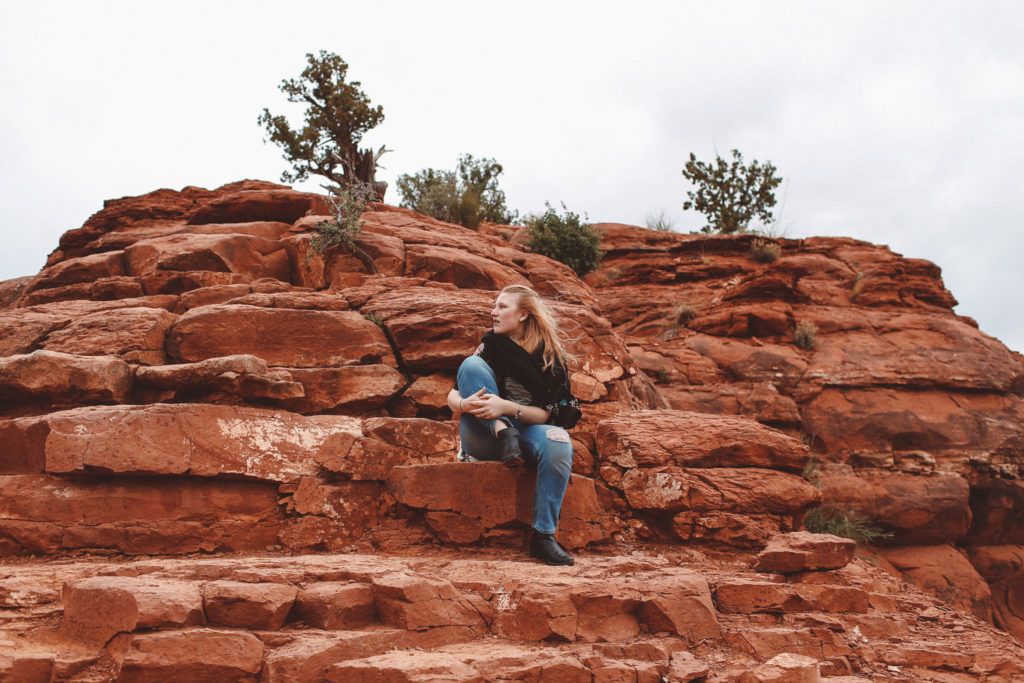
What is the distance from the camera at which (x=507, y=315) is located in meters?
5.75

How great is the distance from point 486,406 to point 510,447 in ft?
1.06

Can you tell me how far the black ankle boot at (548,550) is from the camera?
5.23 meters

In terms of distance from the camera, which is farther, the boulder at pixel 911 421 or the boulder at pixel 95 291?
the boulder at pixel 911 421

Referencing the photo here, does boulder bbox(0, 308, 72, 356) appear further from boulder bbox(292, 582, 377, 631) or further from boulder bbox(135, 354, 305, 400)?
boulder bbox(292, 582, 377, 631)

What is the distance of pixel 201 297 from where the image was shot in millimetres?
8164

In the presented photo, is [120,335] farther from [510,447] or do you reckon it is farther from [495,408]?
[510,447]

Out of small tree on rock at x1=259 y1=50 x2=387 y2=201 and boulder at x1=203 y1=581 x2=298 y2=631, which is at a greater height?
small tree on rock at x1=259 y1=50 x2=387 y2=201

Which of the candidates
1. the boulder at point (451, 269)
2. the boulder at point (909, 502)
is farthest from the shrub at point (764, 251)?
the boulder at point (451, 269)

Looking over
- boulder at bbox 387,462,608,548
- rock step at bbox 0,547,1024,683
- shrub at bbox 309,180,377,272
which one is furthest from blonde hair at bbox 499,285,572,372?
shrub at bbox 309,180,377,272

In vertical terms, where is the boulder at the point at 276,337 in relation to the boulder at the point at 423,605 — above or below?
above

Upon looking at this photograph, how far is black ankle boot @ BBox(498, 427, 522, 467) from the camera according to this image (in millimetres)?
5293

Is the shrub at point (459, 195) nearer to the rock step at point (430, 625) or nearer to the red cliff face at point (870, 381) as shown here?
the red cliff face at point (870, 381)

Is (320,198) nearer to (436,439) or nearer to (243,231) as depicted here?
(243,231)

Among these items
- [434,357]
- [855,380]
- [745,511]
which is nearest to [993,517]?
[855,380]
